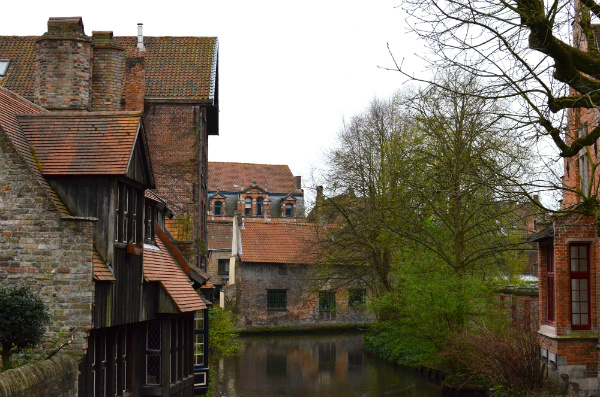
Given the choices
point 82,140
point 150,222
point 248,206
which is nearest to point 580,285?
point 150,222

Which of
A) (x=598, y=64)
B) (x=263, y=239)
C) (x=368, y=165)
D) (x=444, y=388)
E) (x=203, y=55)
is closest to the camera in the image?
(x=598, y=64)

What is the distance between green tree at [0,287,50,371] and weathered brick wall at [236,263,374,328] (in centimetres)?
3647

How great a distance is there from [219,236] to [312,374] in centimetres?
3000

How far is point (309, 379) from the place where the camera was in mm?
27688

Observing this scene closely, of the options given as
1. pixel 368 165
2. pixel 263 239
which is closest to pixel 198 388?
pixel 368 165

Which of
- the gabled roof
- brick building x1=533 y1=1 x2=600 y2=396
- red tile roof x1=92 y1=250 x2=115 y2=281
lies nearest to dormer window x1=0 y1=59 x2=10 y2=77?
the gabled roof

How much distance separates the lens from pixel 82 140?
12.8 meters

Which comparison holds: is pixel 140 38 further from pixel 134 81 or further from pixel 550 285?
pixel 550 285

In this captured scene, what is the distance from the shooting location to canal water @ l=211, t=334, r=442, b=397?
2442cm

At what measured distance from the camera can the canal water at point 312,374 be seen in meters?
24.4

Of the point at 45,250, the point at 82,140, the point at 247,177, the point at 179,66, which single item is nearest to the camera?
the point at 45,250

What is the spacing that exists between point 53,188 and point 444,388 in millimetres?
16375

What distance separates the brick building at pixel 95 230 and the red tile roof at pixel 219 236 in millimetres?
36485

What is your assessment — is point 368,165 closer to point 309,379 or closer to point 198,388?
point 309,379
